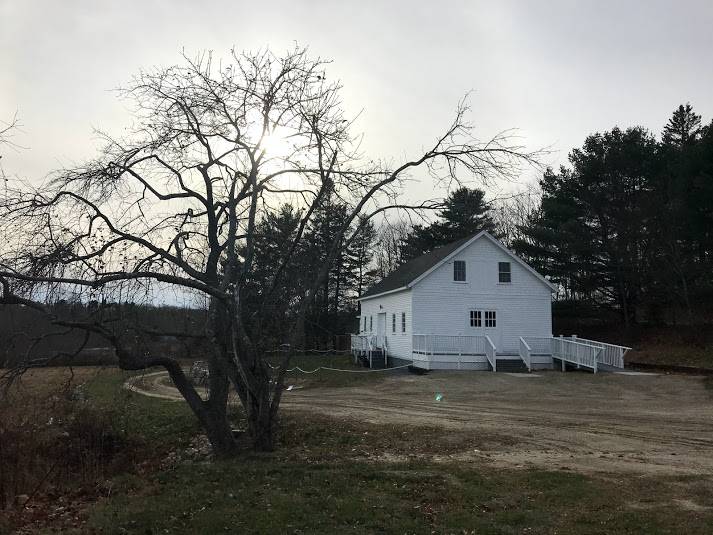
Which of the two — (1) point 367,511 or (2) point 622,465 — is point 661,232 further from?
(1) point 367,511

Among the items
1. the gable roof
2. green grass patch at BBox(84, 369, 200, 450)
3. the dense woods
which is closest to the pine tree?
the dense woods

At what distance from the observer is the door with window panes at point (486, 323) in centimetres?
2614

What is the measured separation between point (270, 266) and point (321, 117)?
5.28 metres

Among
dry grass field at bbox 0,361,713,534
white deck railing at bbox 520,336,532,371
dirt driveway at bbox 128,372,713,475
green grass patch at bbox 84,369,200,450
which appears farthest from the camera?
white deck railing at bbox 520,336,532,371

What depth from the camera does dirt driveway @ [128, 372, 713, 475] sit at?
927 centimetres

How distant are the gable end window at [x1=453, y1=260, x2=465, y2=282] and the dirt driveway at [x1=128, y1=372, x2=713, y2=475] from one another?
516cm

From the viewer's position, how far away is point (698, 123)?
120ft

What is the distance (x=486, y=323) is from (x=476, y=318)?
1.60ft

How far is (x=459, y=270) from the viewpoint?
26.5 meters

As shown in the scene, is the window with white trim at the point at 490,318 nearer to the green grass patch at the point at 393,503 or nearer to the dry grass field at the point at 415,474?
the dry grass field at the point at 415,474

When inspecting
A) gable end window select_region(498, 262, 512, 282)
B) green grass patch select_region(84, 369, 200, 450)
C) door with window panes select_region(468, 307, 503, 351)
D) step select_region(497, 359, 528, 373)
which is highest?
gable end window select_region(498, 262, 512, 282)

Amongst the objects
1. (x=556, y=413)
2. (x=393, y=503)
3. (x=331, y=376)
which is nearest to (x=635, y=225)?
(x=331, y=376)

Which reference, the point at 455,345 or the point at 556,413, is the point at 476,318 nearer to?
the point at 455,345

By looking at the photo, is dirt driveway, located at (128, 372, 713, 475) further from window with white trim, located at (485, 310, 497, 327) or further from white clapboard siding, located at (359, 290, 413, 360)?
window with white trim, located at (485, 310, 497, 327)
